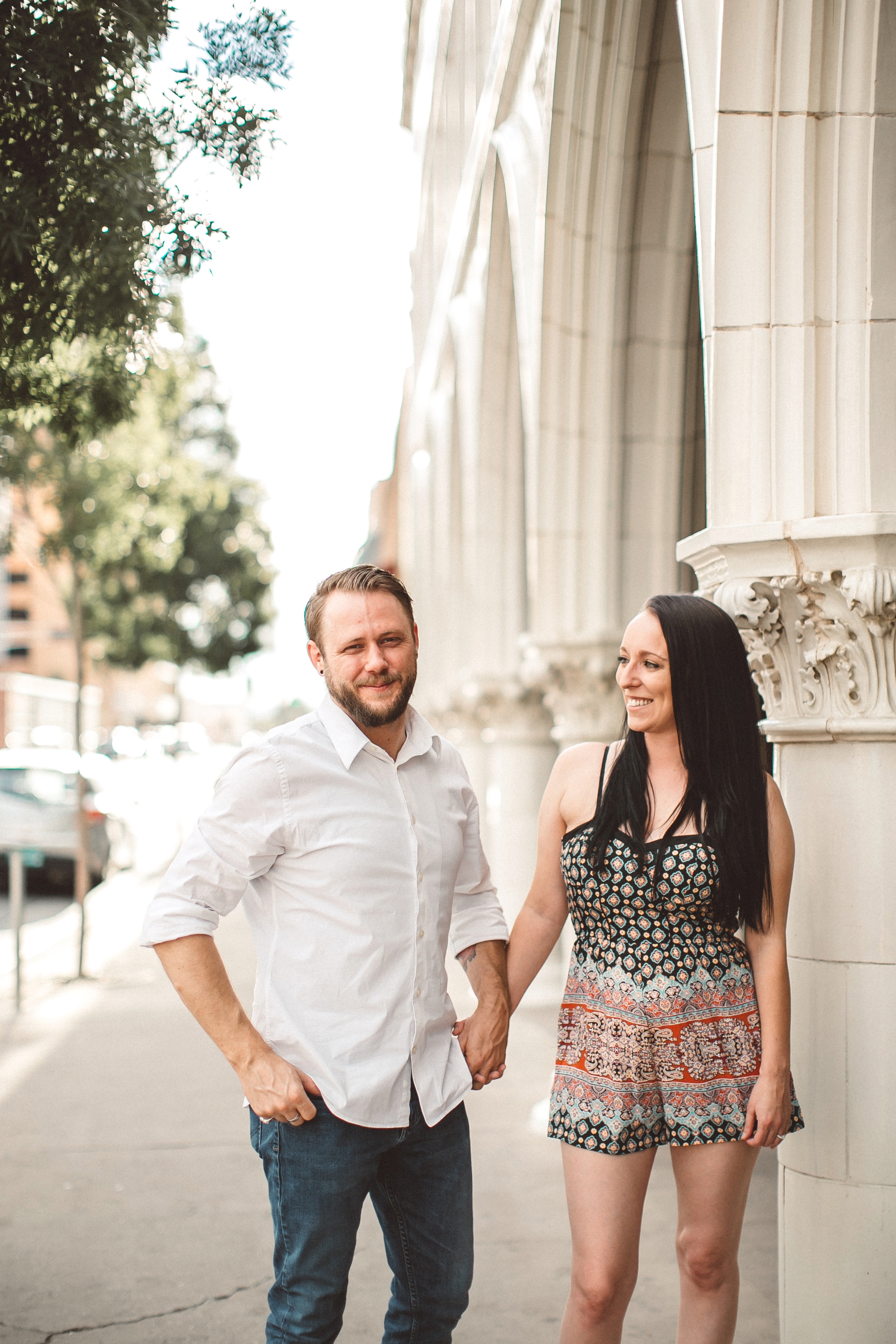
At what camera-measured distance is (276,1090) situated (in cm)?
248

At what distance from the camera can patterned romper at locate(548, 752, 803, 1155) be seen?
2729 mm

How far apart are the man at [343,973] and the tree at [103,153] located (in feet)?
5.22

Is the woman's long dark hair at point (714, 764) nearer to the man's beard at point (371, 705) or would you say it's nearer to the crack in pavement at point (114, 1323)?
the man's beard at point (371, 705)

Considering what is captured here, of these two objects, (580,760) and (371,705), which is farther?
(580,760)

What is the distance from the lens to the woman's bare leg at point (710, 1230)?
2727mm

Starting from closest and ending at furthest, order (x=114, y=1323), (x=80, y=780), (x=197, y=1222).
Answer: (x=114, y=1323) < (x=197, y=1222) < (x=80, y=780)

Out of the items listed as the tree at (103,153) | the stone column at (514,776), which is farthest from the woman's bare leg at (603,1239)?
the stone column at (514,776)

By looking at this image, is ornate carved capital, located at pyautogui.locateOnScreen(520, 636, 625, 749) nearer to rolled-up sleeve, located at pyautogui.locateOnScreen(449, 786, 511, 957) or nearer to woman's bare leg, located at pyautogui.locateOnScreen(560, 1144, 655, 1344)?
rolled-up sleeve, located at pyautogui.locateOnScreen(449, 786, 511, 957)

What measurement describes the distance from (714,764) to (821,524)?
90 centimetres

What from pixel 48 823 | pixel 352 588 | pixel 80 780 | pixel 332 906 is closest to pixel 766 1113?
pixel 332 906

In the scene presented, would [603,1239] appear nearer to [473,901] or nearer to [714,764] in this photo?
[473,901]

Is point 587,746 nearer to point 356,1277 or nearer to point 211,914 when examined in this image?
point 211,914

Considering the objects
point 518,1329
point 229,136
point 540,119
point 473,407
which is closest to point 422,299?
point 473,407

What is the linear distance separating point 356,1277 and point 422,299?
18.0 m
